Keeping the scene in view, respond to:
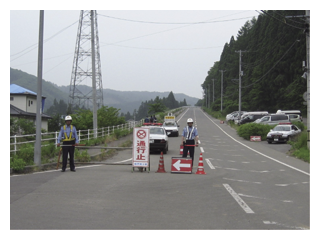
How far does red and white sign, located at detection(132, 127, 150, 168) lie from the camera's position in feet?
42.3

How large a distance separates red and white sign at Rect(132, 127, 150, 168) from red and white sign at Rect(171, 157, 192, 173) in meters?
0.99

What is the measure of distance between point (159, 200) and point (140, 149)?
4.85 meters

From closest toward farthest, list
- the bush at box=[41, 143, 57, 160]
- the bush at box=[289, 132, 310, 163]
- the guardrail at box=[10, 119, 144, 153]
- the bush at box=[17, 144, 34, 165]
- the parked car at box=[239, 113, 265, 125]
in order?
the bush at box=[17, 144, 34, 165] → the guardrail at box=[10, 119, 144, 153] → the bush at box=[41, 143, 57, 160] → the bush at box=[289, 132, 310, 163] → the parked car at box=[239, 113, 265, 125]

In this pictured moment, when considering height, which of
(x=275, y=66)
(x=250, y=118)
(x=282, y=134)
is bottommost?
(x=282, y=134)

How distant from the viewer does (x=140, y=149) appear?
1293cm

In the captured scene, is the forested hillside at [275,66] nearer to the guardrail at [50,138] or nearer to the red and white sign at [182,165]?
the guardrail at [50,138]

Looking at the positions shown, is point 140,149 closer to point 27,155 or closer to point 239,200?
point 27,155

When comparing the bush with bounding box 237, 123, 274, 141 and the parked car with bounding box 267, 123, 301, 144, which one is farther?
the bush with bounding box 237, 123, 274, 141

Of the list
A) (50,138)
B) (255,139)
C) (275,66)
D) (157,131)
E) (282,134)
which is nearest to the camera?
(50,138)

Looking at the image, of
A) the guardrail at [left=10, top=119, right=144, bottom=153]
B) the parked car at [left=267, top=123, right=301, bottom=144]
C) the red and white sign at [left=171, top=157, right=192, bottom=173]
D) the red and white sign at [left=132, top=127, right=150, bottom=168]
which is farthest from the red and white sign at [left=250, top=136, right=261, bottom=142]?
the red and white sign at [left=132, top=127, right=150, bottom=168]

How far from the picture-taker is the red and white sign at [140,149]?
1288 centimetres

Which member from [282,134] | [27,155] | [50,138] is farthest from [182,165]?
[282,134]

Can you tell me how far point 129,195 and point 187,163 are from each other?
4154mm

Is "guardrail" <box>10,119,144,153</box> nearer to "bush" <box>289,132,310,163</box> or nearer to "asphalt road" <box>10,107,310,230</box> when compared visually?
"asphalt road" <box>10,107,310,230</box>
